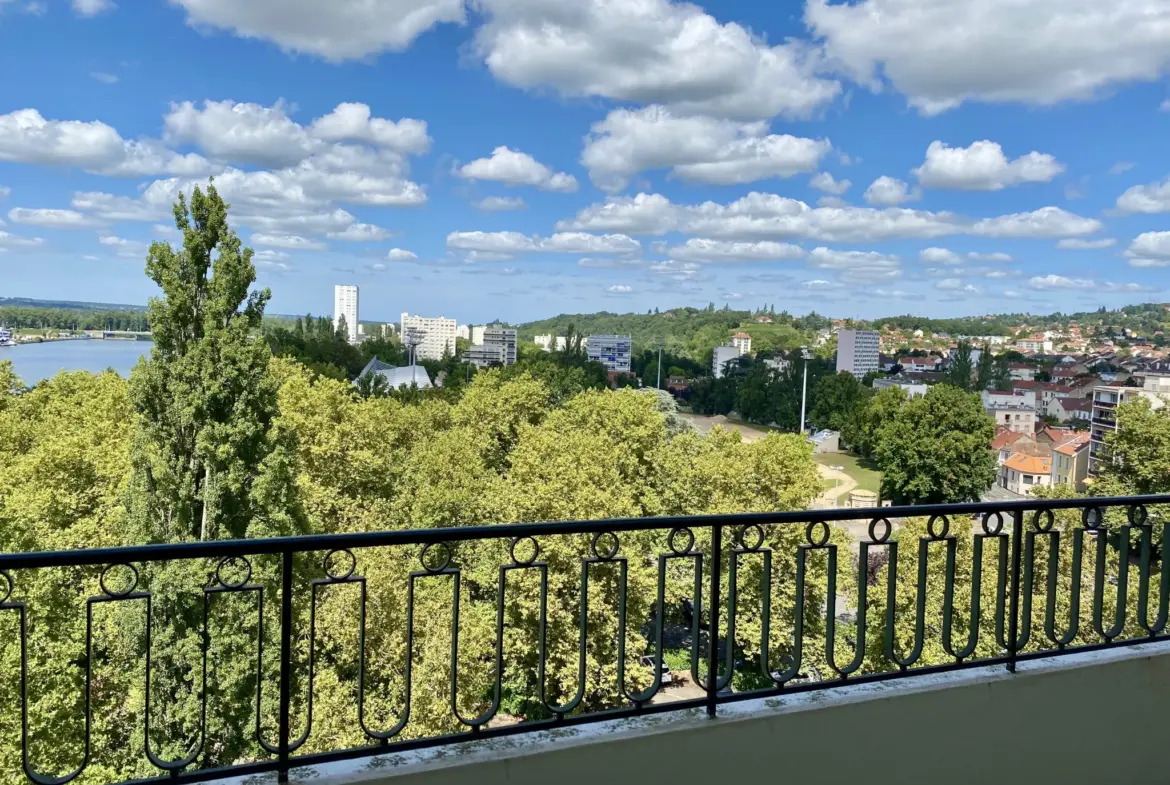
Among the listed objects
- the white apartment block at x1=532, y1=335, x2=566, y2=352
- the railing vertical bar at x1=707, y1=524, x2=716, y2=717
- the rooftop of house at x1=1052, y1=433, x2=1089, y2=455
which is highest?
the white apartment block at x1=532, y1=335, x2=566, y2=352

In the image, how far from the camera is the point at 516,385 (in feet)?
90.2

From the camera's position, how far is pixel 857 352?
8269cm

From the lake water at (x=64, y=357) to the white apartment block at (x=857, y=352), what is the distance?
216 feet

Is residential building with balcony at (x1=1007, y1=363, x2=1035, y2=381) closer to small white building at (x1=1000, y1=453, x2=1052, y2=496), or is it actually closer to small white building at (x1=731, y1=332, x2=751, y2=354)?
small white building at (x1=731, y1=332, x2=751, y2=354)

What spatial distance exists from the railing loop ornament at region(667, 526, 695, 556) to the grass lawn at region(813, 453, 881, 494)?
149ft

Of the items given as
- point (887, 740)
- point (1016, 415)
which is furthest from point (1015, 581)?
point (1016, 415)

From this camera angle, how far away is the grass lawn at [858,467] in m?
47.5

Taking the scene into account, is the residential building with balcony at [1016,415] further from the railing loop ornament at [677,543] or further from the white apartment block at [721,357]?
the railing loop ornament at [677,543]

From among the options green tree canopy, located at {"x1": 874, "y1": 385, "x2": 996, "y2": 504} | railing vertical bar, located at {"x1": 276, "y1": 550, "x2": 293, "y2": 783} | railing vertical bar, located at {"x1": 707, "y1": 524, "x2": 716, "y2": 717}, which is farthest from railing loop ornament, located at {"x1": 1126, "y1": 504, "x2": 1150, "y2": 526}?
green tree canopy, located at {"x1": 874, "y1": 385, "x2": 996, "y2": 504}

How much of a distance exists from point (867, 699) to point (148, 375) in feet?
41.7

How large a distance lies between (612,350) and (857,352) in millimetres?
27501

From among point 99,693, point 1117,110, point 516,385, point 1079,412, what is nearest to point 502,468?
point 516,385

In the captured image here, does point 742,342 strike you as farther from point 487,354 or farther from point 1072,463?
point 1072,463

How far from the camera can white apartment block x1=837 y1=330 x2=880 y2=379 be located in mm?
81206
